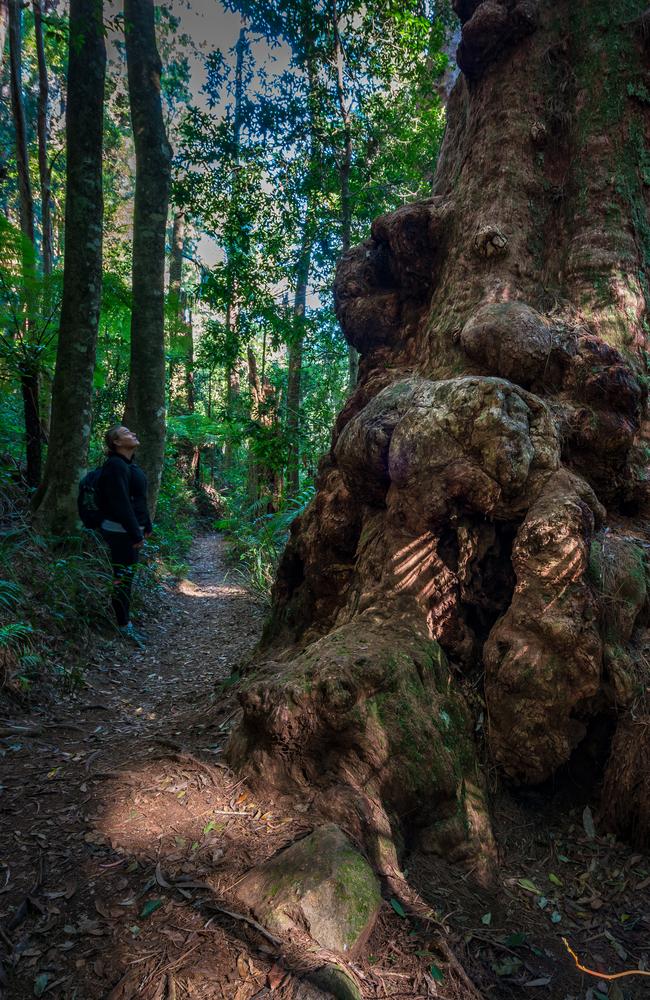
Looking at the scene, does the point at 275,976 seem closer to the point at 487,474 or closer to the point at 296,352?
the point at 487,474

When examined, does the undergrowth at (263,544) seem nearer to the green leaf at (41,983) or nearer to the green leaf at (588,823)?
the green leaf at (588,823)

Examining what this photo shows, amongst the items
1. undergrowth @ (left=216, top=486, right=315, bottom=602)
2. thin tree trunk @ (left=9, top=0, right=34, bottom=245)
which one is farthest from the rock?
thin tree trunk @ (left=9, top=0, right=34, bottom=245)

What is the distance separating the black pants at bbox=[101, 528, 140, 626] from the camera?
5.71 metres

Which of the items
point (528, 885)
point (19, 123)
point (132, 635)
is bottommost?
point (132, 635)

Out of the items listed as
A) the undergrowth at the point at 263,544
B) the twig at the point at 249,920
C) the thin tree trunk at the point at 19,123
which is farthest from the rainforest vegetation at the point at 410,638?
the thin tree trunk at the point at 19,123

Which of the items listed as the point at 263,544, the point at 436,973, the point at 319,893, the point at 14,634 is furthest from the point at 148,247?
the point at 436,973

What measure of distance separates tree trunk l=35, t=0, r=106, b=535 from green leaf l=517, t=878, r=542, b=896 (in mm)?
5446

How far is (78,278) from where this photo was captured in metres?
6.24

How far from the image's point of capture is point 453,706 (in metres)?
2.84

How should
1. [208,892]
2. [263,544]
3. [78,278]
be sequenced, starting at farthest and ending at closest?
[263,544], [78,278], [208,892]

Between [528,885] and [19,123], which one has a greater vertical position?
[19,123]

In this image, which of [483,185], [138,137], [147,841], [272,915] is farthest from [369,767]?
[138,137]

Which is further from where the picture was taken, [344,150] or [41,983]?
[344,150]

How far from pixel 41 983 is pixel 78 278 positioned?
6674 mm
